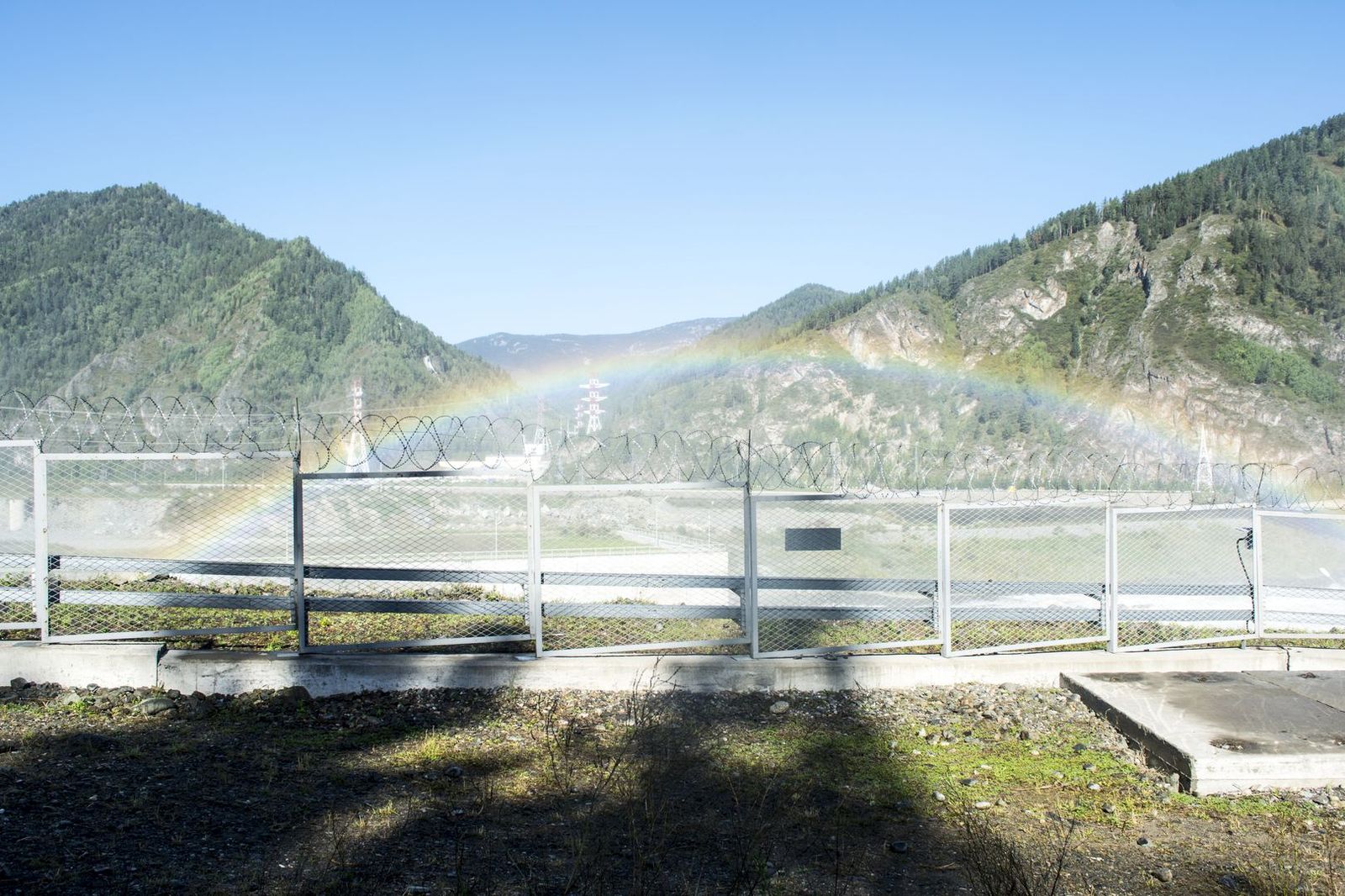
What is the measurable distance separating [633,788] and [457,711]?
7.57 ft

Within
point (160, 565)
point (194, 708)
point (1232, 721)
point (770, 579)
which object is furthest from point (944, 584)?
point (160, 565)

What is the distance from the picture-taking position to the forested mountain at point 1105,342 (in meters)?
67.7

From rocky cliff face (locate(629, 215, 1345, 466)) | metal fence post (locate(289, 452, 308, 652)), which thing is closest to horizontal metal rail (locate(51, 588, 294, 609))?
metal fence post (locate(289, 452, 308, 652))

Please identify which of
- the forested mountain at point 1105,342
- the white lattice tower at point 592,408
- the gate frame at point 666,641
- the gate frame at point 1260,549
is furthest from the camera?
the forested mountain at point 1105,342

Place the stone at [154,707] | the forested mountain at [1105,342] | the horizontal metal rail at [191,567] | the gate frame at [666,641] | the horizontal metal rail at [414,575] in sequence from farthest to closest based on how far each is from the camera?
1. the forested mountain at [1105,342]
2. the horizontal metal rail at [191,567]
3. the horizontal metal rail at [414,575]
4. the gate frame at [666,641]
5. the stone at [154,707]

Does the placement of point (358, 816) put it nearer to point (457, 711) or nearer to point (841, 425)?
point (457, 711)

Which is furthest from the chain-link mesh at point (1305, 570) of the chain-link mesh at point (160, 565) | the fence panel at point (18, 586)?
the fence panel at point (18, 586)

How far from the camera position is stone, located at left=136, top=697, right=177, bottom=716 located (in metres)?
7.08

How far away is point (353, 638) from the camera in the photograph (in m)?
9.46

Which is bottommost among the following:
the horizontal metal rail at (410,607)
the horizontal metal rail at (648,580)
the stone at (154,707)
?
the stone at (154,707)

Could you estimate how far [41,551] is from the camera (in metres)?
8.17

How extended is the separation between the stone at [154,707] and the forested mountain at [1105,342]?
50325 millimetres

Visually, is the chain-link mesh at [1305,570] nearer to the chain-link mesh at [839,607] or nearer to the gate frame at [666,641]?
the chain-link mesh at [839,607]

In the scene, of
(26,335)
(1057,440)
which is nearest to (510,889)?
(1057,440)
